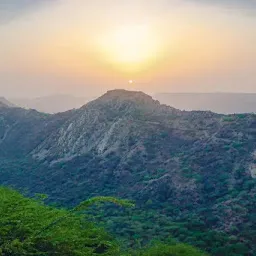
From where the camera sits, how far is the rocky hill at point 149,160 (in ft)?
174

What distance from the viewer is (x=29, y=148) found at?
9762 cm

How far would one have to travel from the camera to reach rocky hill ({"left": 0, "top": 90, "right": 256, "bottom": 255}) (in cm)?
5297

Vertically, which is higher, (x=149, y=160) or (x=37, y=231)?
(x=149, y=160)

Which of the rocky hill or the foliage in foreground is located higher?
the rocky hill

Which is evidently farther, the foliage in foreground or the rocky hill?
the rocky hill

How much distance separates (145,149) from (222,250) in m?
34.5

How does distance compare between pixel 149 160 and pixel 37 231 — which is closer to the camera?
pixel 37 231

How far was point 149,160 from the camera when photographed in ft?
228

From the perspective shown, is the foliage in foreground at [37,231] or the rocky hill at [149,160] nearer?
the foliage in foreground at [37,231]

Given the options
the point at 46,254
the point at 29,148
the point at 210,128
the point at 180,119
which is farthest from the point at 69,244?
the point at 29,148

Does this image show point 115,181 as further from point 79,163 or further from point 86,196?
point 79,163

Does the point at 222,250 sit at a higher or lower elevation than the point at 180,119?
lower

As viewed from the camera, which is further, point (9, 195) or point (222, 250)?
point (222, 250)

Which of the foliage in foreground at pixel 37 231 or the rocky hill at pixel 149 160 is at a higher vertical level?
the rocky hill at pixel 149 160
